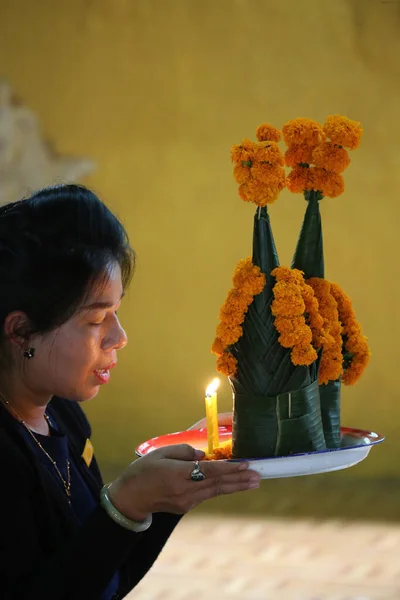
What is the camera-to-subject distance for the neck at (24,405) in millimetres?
1378

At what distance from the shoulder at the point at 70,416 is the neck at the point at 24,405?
0.39 ft

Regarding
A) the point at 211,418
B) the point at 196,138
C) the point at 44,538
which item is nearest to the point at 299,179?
the point at 211,418

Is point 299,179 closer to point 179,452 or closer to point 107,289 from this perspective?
point 107,289

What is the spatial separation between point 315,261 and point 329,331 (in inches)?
6.4

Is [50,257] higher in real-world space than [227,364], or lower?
higher

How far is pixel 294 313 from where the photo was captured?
60.0 inches

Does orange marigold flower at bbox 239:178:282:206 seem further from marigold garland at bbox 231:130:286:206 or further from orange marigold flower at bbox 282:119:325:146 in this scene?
orange marigold flower at bbox 282:119:325:146

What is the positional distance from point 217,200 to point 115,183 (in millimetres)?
696

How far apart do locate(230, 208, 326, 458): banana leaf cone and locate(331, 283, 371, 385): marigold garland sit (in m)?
0.14

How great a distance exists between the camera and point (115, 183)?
554 centimetres

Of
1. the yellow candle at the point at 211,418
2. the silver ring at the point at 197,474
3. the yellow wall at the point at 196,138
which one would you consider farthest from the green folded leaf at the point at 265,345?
the yellow wall at the point at 196,138

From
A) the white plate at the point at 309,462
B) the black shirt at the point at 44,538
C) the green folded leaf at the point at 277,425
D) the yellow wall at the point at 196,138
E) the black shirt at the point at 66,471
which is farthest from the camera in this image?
the yellow wall at the point at 196,138

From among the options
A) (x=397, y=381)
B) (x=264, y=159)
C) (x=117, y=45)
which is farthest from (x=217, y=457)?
(x=117, y=45)

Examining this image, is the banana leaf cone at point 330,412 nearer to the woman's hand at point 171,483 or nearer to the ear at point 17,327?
the woman's hand at point 171,483
